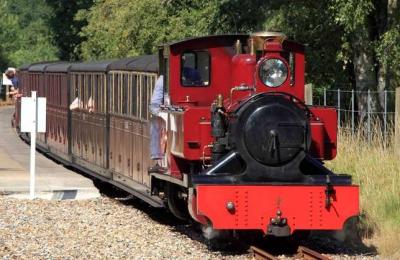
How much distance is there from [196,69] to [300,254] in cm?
246

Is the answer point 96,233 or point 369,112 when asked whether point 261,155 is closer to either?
point 96,233

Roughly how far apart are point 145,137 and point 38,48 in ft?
285

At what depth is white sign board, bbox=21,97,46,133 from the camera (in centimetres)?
1462

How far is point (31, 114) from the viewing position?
579 inches

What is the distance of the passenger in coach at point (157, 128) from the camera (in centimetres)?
1130

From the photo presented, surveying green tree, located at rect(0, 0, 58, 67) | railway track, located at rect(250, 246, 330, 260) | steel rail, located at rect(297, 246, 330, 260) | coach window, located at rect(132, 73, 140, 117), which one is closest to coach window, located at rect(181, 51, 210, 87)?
railway track, located at rect(250, 246, 330, 260)

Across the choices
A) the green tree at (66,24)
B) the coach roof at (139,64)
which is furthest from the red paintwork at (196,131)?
the green tree at (66,24)

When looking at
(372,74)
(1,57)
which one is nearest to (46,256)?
(372,74)

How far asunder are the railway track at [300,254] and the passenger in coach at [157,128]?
6.35 feet

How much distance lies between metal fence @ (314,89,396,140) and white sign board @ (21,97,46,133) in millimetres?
5071

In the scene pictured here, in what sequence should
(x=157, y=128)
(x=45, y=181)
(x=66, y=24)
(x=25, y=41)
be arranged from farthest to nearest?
(x=25, y=41), (x=66, y=24), (x=45, y=181), (x=157, y=128)

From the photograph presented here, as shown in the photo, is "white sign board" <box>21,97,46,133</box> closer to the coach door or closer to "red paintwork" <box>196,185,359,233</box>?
the coach door

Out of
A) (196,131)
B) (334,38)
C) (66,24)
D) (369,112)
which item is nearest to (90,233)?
(196,131)

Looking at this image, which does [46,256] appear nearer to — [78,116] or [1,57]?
[78,116]
